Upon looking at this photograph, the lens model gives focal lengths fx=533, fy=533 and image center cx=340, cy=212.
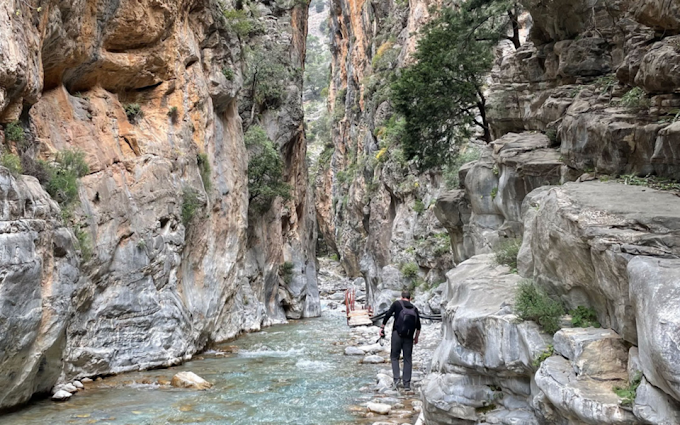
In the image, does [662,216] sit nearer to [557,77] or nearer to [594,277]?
[594,277]

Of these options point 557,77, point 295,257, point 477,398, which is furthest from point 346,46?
point 477,398

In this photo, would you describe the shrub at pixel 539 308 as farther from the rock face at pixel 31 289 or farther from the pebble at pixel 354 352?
the pebble at pixel 354 352

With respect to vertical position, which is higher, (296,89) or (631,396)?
(296,89)

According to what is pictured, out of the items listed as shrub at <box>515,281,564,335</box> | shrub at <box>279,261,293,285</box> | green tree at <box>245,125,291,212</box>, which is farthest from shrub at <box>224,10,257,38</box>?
shrub at <box>515,281,564,335</box>

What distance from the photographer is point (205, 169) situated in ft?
63.0

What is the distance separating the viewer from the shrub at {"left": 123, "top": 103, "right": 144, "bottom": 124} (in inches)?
637

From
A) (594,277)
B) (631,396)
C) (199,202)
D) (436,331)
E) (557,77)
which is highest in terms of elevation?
(557,77)

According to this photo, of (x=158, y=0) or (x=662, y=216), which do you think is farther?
(x=158, y=0)

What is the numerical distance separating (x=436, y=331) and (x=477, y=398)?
42.0 ft

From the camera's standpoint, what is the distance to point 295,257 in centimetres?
3412

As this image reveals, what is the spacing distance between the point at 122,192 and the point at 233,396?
664cm

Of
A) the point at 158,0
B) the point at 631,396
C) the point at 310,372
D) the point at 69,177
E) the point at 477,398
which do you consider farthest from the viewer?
the point at 158,0

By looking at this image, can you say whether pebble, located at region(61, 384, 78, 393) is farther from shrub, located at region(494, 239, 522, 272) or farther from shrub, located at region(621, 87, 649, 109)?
shrub, located at region(621, 87, 649, 109)

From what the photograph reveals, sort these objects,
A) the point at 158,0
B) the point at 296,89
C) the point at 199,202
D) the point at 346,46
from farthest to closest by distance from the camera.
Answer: the point at 346,46 → the point at 296,89 → the point at 199,202 → the point at 158,0
